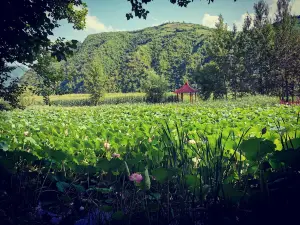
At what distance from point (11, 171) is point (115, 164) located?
1110 mm

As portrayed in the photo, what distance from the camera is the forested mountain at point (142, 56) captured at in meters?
130

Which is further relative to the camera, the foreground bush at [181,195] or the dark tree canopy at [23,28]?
the dark tree canopy at [23,28]

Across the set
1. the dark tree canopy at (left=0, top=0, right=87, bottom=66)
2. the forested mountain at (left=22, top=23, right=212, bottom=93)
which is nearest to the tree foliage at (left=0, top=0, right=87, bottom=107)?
the dark tree canopy at (left=0, top=0, right=87, bottom=66)

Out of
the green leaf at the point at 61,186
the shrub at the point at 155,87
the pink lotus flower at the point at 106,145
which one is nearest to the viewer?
the green leaf at the point at 61,186

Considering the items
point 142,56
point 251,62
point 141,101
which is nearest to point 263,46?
point 251,62

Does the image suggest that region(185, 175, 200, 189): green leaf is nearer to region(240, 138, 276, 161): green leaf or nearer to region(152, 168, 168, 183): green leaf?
region(152, 168, 168, 183): green leaf

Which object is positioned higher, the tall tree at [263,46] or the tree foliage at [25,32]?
the tall tree at [263,46]

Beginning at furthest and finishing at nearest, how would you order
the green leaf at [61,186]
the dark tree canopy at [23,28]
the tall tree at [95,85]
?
the tall tree at [95,85]
the dark tree canopy at [23,28]
the green leaf at [61,186]

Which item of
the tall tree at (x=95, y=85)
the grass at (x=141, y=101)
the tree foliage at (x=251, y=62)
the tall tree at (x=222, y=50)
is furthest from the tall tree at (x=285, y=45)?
the tall tree at (x=95, y=85)

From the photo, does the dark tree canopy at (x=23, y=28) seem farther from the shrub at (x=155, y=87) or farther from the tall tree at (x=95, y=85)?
the tall tree at (x=95, y=85)

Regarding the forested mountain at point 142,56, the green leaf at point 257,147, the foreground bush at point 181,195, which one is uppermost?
the forested mountain at point 142,56

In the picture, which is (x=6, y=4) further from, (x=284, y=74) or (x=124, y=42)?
(x=124, y=42)

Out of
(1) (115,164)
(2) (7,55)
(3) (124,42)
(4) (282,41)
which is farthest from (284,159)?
(3) (124,42)

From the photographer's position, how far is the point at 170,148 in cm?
237
